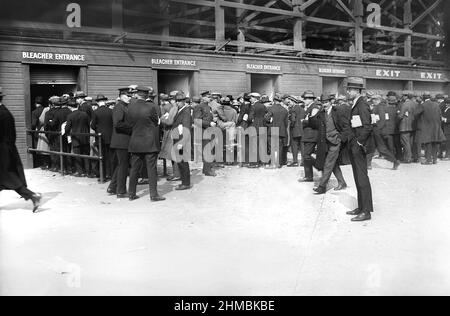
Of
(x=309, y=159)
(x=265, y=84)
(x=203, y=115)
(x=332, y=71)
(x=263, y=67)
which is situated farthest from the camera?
(x=332, y=71)

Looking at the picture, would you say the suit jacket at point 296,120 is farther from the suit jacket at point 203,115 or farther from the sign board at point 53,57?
the sign board at point 53,57

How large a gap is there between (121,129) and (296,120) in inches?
237

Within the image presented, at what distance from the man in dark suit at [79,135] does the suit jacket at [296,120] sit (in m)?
5.51

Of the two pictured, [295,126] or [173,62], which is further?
[173,62]

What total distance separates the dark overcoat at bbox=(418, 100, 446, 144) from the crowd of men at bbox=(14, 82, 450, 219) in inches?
1.0

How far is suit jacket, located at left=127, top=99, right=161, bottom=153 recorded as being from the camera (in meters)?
7.93

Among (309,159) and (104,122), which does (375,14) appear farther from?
(104,122)

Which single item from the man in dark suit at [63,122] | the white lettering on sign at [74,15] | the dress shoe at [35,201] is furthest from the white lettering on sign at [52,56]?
the dress shoe at [35,201]

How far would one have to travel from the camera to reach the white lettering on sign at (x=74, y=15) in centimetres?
896

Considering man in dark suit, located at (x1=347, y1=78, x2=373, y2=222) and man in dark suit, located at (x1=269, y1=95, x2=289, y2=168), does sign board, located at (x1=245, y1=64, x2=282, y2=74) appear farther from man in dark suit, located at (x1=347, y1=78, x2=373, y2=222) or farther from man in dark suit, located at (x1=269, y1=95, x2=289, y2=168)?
man in dark suit, located at (x1=347, y1=78, x2=373, y2=222)

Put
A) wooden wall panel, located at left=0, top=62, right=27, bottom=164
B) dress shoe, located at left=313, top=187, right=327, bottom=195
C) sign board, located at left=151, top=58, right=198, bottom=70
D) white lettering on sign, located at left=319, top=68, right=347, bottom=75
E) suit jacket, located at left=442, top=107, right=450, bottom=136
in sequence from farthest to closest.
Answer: white lettering on sign, located at left=319, top=68, right=347, bottom=75 → sign board, located at left=151, top=58, right=198, bottom=70 → suit jacket, located at left=442, top=107, right=450, bottom=136 → wooden wall panel, located at left=0, top=62, right=27, bottom=164 → dress shoe, located at left=313, top=187, right=327, bottom=195

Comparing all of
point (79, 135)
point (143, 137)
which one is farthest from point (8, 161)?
point (79, 135)

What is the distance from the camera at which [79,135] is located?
10789mm

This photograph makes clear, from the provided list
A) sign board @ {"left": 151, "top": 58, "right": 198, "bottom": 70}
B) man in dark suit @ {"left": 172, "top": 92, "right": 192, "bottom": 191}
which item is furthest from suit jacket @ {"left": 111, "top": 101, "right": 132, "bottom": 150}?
sign board @ {"left": 151, "top": 58, "right": 198, "bottom": 70}
